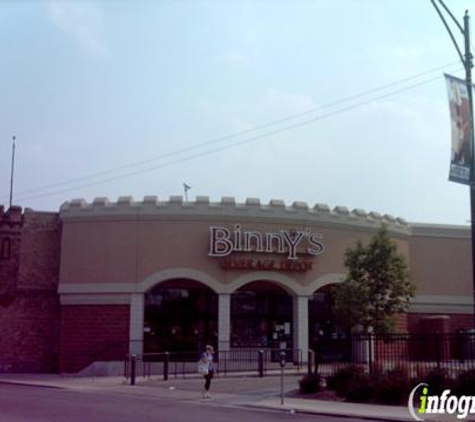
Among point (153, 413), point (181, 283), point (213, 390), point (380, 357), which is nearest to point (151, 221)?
point (181, 283)

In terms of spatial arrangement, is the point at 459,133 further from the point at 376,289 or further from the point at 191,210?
the point at 191,210

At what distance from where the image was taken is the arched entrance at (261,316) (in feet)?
121

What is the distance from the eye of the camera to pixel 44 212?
35.4 metres

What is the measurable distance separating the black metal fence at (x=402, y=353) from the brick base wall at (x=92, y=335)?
12.3 metres

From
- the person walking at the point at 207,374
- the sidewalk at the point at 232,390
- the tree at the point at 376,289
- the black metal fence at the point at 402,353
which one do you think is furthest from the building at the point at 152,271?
the black metal fence at the point at 402,353

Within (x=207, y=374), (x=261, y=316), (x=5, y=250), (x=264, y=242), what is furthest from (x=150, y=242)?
(x=207, y=374)

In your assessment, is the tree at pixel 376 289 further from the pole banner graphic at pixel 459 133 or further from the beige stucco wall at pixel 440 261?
the pole banner graphic at pixel 459 133

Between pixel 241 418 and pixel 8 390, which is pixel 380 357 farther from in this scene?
pixel 8 390

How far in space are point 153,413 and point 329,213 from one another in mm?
19917

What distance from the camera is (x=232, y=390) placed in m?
24.9

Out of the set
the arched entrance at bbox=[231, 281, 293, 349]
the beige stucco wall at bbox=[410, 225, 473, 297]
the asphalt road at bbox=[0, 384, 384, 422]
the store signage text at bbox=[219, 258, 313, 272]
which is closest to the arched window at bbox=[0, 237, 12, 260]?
the store signage text at bbox=[219, 258, 313, 272]

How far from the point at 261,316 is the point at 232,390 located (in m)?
12.7

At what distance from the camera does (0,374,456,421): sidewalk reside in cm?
1857

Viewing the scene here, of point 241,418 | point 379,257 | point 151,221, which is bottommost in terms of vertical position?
point 241,418
